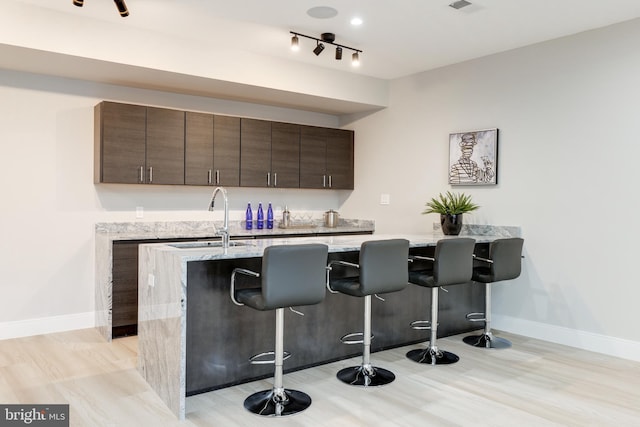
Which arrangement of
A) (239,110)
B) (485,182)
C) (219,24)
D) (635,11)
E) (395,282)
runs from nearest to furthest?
(395,282) < (635,11) < (219,24) < (485,182) < (239,110)

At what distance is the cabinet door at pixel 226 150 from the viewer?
509 cm

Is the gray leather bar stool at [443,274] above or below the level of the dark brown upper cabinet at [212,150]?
below

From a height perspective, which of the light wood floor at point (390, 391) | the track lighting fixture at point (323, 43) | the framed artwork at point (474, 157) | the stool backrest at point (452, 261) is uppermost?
the track lighting fixture at point (323, 43)

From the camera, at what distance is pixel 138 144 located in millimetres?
4605

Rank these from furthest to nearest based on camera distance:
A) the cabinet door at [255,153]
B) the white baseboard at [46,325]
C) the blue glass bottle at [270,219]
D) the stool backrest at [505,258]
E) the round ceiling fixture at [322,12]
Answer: the blue glass bottle at [270,219] < the cabinet door at [255,153] < the white baseboard at [46,325] < the stool backrest at [505,258] < the round ceiling fixture at [322,12]

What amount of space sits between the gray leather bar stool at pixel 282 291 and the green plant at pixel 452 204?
223 centimetres

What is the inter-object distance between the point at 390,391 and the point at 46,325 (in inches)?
127

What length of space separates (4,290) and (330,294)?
2913 millimetres

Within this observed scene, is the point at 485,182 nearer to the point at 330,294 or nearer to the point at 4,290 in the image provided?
the point at 330,294

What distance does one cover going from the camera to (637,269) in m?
3.82

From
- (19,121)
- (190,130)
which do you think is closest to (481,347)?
(190,130)

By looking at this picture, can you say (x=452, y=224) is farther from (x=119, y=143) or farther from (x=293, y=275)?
(x=119, y=143)

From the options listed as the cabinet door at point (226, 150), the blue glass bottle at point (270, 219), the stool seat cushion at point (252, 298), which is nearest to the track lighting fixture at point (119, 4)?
the cabinet door at point (226, 150)

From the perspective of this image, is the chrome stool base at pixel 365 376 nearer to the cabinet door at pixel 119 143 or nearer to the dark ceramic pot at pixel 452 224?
the dark ceramic pot at pixel 452 224
